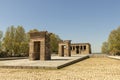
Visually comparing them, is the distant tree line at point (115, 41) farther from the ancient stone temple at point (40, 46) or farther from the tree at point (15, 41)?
the ancient stone temple at point (40, 46)

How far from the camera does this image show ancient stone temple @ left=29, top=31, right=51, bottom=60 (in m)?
17.8

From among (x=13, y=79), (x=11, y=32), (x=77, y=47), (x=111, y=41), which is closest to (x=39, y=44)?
(x=13, y=79)

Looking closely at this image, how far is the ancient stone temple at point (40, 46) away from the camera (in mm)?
17805

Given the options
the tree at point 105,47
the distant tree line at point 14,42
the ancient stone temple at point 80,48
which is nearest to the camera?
the distant tree line at point 14,42

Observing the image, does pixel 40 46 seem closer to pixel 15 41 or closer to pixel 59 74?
pixel 59 74

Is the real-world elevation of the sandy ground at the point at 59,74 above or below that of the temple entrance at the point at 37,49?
below

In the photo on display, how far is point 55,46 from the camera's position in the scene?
56406 millimetres

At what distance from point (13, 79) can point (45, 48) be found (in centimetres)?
1067

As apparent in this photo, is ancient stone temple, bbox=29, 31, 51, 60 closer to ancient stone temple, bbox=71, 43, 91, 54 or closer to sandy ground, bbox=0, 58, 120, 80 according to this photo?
sandy ground, bbox=0, 58, 120, 80

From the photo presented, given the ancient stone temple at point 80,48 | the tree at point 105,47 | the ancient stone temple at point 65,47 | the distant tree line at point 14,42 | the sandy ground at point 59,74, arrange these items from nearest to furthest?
1. the sandy ground at point 59,74
2. the ancient stone temple at point 65,47
3. the distant tree line at point 14,42
4. the ancient stone temple at point 80,48
5. the tree at point 105,47

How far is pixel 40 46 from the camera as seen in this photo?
1794 cm

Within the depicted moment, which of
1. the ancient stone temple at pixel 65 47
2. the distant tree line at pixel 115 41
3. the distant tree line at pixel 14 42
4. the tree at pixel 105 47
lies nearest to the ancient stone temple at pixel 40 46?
the ancient stone temple at pixel 65 47

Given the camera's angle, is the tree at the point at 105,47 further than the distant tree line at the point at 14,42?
Yes

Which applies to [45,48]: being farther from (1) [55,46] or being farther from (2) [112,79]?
(1) [55,46]
